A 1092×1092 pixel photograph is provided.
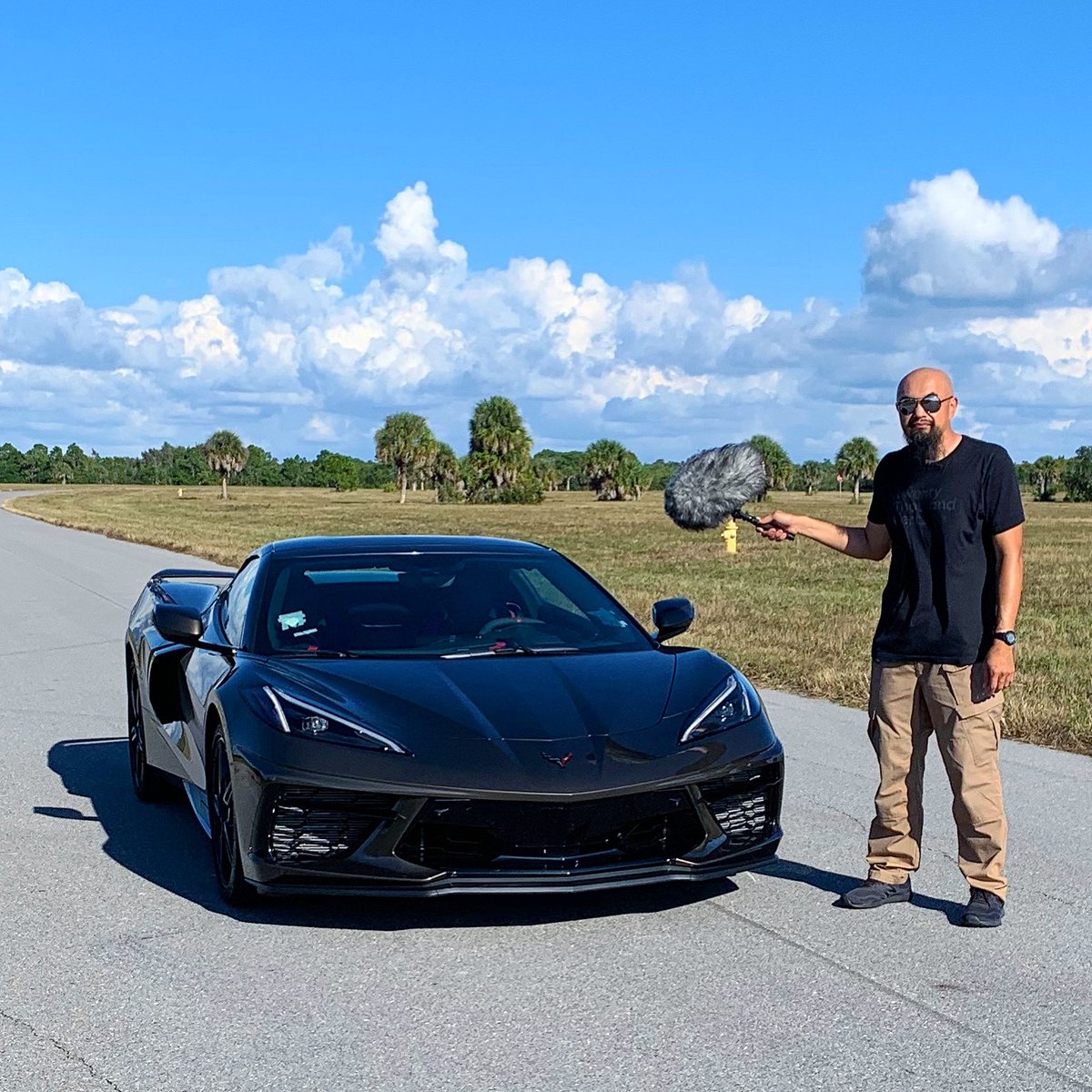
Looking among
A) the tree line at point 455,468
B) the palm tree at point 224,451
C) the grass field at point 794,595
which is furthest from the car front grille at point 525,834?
the palm tree at point 224,451

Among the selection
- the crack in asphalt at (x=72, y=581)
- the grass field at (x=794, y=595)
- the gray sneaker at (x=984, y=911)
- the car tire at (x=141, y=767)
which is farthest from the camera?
the crack in asphalt at (x=72, y=581)

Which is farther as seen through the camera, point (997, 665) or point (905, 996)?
point (997, 665)

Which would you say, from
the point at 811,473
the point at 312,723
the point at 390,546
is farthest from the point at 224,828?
the point at 811,473

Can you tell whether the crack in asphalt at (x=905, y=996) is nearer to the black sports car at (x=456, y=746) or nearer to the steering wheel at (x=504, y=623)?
the black sports car at (x=456, y=746)

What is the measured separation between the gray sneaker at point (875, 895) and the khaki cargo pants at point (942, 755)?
27 millimetres

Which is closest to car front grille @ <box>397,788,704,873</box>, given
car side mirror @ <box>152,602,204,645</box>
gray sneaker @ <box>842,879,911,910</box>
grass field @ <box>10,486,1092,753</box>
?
gray sneaker @ <box>842,879,911,910</box>

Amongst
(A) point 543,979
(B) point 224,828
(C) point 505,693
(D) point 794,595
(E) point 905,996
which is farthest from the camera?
(D) point 794,595

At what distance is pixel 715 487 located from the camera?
5.61m

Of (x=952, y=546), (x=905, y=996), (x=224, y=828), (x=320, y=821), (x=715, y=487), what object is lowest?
(x=905, y=996)

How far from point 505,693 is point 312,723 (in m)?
0.67

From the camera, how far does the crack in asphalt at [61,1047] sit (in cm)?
360

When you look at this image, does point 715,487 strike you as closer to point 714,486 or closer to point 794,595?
point 714,486

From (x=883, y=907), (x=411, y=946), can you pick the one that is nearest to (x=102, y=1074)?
(x=411, y=946)

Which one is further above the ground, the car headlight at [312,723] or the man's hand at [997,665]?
the man's hand at [997,665]
